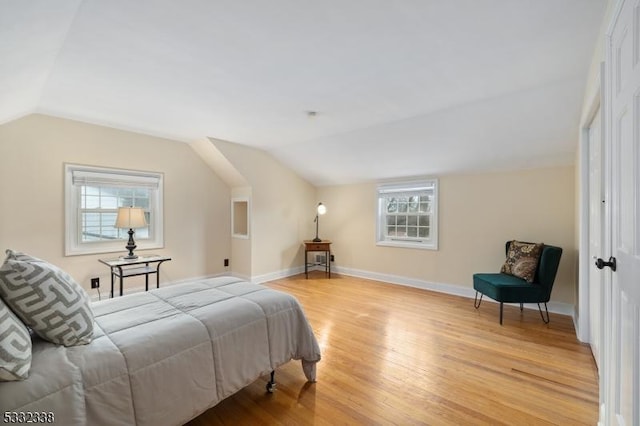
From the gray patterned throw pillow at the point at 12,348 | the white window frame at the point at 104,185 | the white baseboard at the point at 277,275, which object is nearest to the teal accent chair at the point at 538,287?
the white baseboard at the point at 277,275

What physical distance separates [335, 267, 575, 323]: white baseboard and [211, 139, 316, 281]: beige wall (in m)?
1.07

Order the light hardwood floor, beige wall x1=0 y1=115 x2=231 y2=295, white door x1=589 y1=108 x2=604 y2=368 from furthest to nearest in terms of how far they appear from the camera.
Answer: beige wall x1=0 y1=115 x2=231 y2=295 → white door x1=589 y1=108 x2=604 y2=368 → the light hardwood floor

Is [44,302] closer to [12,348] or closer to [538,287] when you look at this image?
[12,348]

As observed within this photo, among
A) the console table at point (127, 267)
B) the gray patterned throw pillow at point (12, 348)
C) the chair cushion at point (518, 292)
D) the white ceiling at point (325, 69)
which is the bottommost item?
the chair cushion at point (518, 292)

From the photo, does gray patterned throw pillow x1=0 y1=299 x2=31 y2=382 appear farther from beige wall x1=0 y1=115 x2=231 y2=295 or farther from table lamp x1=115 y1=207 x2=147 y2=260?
beige wall x1=0 y1=115 x2=231 y2=295

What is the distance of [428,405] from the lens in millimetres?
1772

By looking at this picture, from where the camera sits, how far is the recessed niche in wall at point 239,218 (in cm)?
499

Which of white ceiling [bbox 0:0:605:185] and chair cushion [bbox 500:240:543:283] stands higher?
white ceiling [bbox 0:0:605:185]

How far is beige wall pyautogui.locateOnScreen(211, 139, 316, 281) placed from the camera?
4.67 metres

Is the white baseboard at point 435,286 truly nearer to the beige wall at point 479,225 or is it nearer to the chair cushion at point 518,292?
the beige wall at point 479,225

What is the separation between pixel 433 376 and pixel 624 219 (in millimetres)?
1564

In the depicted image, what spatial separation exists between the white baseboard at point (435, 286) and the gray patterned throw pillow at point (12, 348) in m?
4.37

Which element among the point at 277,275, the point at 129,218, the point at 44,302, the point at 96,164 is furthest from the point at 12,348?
the point at 277,275

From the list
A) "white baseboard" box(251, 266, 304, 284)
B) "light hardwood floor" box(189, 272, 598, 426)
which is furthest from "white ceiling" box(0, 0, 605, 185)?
"white baseboard" box(251, 266, 304, 284)
